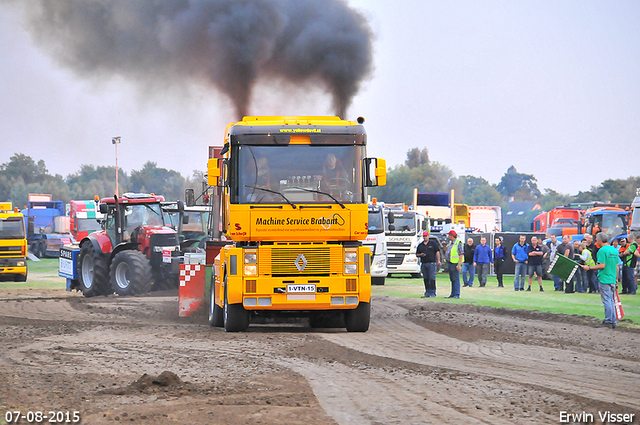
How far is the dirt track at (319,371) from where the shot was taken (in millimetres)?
7320

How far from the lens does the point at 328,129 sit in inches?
506

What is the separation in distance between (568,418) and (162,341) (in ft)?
23.2

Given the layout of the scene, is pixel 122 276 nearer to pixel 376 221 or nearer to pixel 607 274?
pixel 376 221

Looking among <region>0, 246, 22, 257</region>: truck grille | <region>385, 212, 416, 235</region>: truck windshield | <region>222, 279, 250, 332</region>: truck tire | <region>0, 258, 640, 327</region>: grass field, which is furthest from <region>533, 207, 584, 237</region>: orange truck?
<region>222, 279, 250, 332</region>: truck tire

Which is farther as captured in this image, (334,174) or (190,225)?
(190,225)

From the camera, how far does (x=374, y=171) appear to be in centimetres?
1280

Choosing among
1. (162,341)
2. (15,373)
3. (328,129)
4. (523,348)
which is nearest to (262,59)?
(328,129)

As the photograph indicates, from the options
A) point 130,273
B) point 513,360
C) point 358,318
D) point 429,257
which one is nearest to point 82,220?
point 130,273

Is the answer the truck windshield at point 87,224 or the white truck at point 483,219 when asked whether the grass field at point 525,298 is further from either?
the truck windshield at point 87,224

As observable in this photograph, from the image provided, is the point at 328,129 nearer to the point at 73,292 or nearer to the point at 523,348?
the point at 523,348

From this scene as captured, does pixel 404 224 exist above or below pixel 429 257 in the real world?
above

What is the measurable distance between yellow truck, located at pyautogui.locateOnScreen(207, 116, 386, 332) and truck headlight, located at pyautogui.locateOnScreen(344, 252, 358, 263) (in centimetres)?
2

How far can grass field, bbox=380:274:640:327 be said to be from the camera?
720 inches

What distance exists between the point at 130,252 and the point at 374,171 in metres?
10.4
